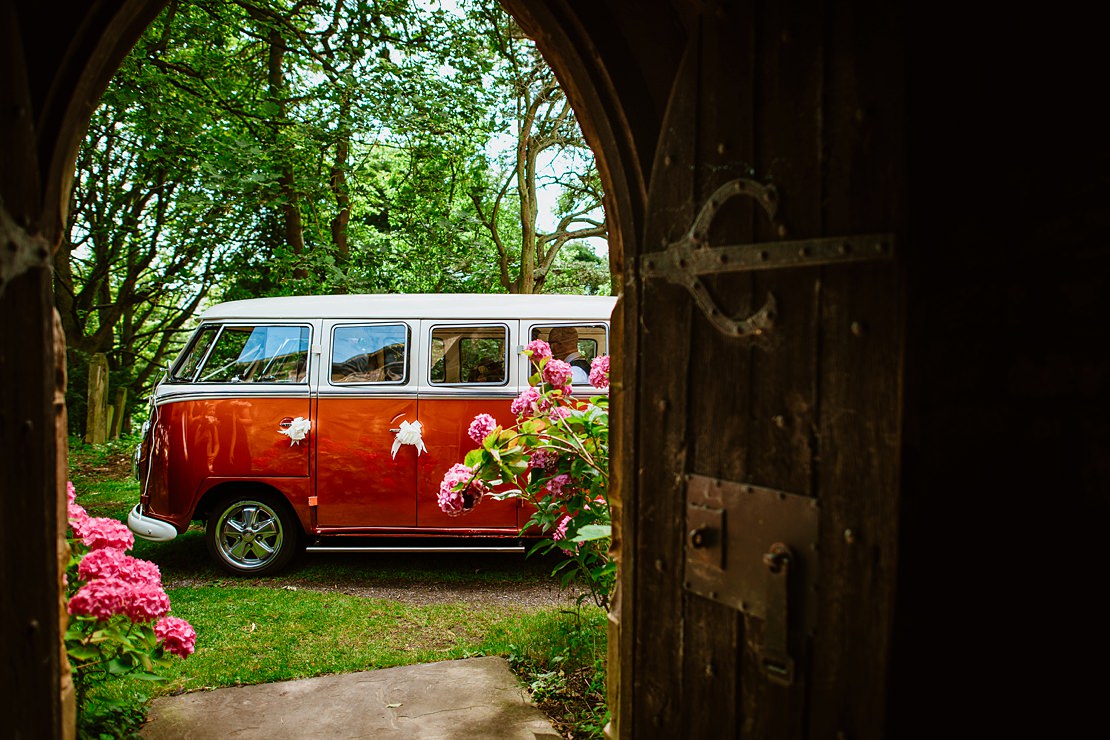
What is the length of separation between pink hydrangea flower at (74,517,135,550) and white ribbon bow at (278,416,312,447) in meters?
2.85

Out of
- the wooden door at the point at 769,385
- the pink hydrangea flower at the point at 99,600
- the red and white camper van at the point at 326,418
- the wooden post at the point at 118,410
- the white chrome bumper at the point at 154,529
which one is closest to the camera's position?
the wooden door at the point at 769,385

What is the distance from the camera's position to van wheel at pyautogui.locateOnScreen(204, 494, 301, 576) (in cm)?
600

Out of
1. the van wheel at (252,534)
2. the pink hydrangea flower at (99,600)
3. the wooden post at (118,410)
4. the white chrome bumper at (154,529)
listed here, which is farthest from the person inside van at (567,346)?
the wooden post at (118,410)

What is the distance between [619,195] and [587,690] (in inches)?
110

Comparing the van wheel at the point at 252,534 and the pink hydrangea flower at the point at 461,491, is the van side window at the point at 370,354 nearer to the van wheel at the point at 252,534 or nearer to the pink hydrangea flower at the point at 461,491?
the van wheel at the point at 252,534

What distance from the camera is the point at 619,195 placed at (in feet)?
7.20

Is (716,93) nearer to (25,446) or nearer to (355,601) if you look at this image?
(25,446)

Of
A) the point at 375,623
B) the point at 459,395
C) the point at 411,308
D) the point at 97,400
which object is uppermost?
the point at 411,308

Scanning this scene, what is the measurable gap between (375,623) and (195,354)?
2.81 metres

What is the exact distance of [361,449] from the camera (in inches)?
234

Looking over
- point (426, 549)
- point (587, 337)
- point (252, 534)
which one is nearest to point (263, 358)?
point (252, 534)

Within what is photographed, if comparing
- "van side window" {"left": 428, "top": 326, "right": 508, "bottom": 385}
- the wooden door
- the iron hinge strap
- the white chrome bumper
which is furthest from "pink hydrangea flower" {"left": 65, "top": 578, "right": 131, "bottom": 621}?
"van side window" {"left": 428, "top": 326, "right": 508, "bottom": 385}

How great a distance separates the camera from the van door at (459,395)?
5.98 m

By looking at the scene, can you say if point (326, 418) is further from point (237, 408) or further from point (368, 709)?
point (368, 709)
